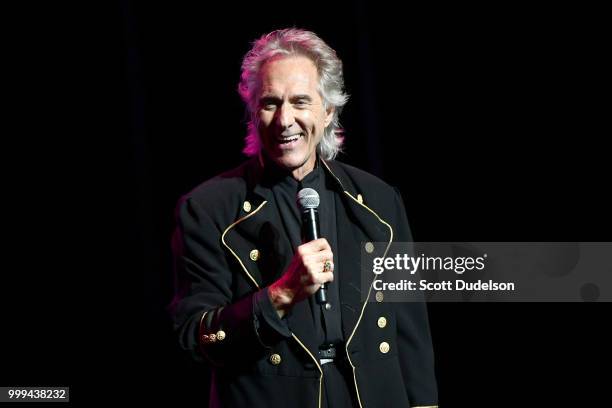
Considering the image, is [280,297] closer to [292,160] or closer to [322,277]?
[322,277]

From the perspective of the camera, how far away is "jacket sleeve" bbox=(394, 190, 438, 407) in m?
1.97

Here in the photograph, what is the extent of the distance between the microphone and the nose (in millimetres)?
216

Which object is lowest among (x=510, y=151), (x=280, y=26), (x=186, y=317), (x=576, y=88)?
(x=186, y=317)

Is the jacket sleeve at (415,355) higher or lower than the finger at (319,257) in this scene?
lower

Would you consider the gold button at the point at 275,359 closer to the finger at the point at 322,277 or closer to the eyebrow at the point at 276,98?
the finger at the point at 322,277

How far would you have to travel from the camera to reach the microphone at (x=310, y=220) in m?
1.59

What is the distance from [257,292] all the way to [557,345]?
1.77 meters

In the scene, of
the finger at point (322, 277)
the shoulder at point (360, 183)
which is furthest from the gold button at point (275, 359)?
the shoulder at point (360, 183)

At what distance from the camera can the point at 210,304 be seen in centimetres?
172

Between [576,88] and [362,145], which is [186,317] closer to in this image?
[362,145]

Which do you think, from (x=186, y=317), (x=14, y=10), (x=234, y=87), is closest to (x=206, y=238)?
(x=186, y=317)

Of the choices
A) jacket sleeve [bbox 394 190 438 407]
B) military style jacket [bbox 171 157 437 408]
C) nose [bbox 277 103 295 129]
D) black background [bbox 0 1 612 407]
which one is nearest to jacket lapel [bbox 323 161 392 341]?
military style jacket [bbox 171 157 437 408]

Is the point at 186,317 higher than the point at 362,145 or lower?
lower

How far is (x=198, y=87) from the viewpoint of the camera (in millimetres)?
2926
